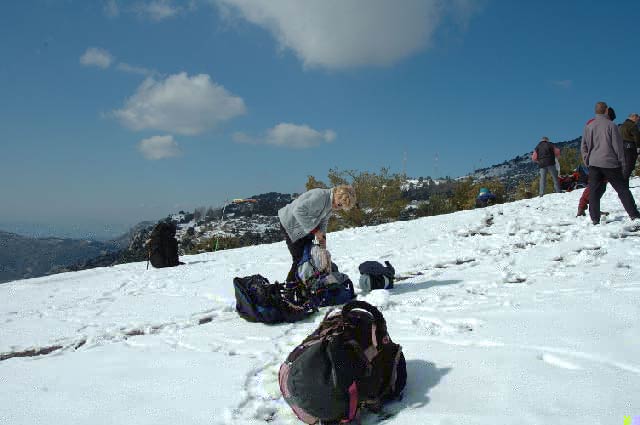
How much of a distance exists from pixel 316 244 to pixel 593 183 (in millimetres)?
6148

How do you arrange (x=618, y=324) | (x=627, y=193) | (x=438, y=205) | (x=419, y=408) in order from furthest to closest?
(x=438, y=205) < (x=627, y=193) < (x=618, y=324) < (x=419, y=408)

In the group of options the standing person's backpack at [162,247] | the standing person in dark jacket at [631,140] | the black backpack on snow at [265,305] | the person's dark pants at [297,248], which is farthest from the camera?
the standing person's backpack at [162,247]

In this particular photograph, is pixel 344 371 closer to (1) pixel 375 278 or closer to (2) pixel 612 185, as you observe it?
(1) pixel 375 278

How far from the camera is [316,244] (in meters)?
5.42

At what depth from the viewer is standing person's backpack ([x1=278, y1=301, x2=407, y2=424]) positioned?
7.57 ft

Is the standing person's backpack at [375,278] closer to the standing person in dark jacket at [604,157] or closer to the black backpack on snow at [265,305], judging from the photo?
the black backpack on snow at [265,305]

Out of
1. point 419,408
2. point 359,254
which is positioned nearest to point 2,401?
point 419,408

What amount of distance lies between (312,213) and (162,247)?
24.6ft

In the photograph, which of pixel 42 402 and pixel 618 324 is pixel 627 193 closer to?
pixel 618 324

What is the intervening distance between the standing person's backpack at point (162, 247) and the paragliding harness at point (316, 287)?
7239 mm

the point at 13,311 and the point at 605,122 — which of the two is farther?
the point at 605,122

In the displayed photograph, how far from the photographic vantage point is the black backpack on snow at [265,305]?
4.76 metres

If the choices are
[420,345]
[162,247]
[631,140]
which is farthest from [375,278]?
[631,140]

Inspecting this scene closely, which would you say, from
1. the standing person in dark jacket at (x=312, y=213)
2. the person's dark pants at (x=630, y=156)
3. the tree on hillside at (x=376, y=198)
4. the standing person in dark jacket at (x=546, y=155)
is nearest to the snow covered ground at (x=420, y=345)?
the standing person in dark jacket at (x=312, y=213)
